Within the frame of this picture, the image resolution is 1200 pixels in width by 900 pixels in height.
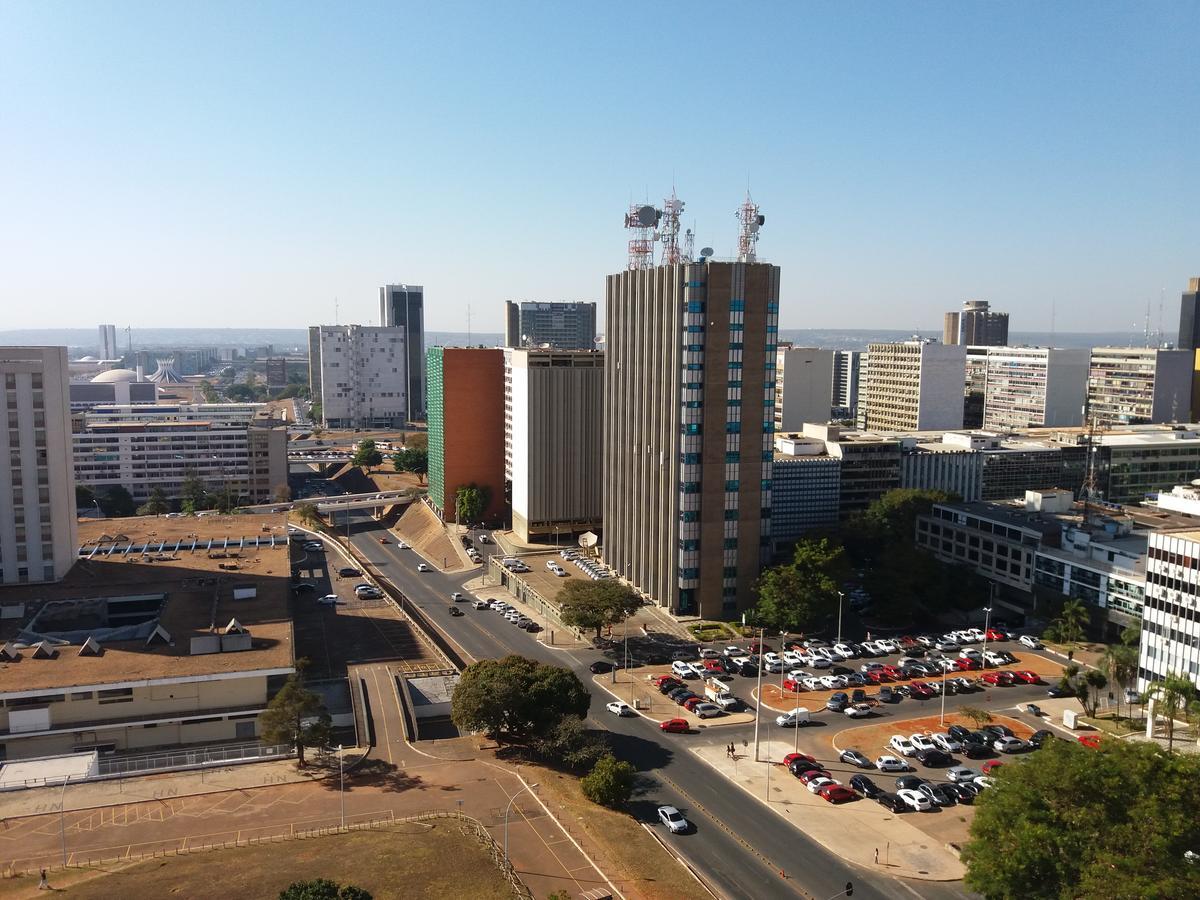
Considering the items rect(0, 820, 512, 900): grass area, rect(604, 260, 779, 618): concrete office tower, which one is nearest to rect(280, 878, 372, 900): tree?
rect(0, 820, 512, 900): grass area

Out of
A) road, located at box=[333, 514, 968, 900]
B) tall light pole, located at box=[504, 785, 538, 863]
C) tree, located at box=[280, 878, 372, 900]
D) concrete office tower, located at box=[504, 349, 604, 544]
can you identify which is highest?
concrete office tower, located at box=[504, 349, 604, 544]

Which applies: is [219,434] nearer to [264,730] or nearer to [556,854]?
[264,730]

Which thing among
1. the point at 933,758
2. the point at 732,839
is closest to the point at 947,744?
the point at 933,758

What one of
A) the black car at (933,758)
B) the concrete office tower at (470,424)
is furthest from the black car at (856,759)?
the concrete office tower at (470,424)

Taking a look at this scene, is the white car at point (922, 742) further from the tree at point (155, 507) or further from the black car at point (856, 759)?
the tree at point (155, 507)

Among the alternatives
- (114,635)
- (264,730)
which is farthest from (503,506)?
(264,730)

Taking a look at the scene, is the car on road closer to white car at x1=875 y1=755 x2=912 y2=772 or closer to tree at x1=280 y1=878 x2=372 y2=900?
white car at x1=875 y1=755 x2=912 y2=772
